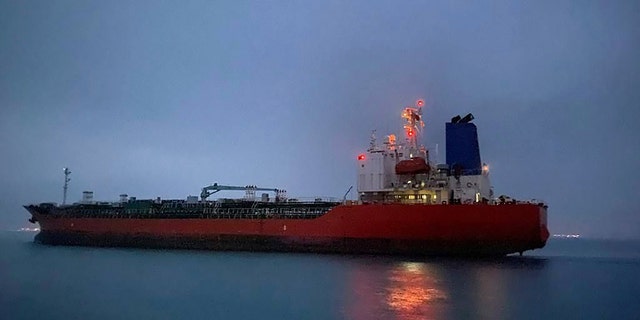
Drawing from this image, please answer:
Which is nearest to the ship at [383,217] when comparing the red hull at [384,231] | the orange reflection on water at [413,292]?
the red hull at [384,231]

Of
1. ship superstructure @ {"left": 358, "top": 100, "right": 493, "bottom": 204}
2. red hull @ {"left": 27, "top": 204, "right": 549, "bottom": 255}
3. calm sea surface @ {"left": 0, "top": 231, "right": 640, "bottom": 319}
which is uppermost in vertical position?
ship superstructure @ {"left": 358, "top": 100, "right": 493, "bottom": 204}

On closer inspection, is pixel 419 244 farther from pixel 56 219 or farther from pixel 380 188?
Answer: pixel 56 219

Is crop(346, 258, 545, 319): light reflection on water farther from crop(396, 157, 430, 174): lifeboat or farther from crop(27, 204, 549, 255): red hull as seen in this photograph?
crop(396, 157, 430, 174): lifeboat

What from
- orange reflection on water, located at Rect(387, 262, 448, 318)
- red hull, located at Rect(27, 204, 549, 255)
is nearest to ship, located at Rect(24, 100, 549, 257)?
red hull, located at Rect(27, 204, 549, 255)

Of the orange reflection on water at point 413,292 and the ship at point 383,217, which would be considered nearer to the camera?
the orange reflection on water at point 413,292

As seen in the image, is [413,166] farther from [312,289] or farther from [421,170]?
[312,289]

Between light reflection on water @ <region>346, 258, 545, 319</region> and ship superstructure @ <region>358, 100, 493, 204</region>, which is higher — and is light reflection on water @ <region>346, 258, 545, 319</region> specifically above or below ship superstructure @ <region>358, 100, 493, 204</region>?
below

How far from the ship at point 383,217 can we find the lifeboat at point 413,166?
5 cm

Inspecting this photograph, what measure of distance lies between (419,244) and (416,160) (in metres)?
4.56

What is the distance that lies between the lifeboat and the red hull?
2694 mm

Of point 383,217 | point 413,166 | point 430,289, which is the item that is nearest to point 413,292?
point 430,289

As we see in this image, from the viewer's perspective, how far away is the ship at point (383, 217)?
24.5m

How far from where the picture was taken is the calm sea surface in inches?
561

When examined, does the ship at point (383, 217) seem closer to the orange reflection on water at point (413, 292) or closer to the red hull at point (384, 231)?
the red hull at point (384, 231)
